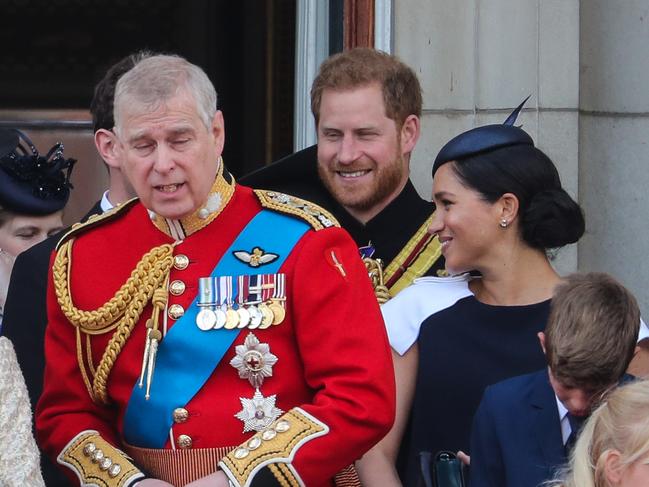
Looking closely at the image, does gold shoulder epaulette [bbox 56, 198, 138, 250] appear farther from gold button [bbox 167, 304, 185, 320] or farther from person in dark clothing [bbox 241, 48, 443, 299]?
person in dark clothing [bbox 241, 48, 443, 299]

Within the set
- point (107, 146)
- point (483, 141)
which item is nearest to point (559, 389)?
point (483, 141)

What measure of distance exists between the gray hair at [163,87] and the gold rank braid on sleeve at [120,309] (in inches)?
12.2

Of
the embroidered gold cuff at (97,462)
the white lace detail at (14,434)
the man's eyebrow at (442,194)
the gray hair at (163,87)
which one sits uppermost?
the gray hair at (163,87)

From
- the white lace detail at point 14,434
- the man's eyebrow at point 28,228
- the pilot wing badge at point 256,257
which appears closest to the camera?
the white lace detail at point 14,434

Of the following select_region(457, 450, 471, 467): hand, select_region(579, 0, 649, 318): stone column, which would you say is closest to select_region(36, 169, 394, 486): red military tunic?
select_region(457, 450, 471, 467): hand

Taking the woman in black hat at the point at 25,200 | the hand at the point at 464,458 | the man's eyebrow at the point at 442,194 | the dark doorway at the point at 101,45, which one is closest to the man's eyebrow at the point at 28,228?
the woman in black hat at the point at 25,200

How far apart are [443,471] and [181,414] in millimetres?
622

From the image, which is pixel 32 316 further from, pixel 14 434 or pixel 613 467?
pixel 613 467

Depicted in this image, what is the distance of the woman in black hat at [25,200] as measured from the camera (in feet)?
14.0

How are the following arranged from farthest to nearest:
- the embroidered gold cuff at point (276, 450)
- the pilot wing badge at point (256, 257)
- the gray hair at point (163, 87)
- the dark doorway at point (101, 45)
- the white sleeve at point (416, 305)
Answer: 1. the dark doorway at point (101, 45)
2. the white sleeve at point (416, 305)
3. the pilot wing badge at point (256, 257)
4. the gray hair at point (163, 87)
5. the embroidered gold cuff at point (276, 450)

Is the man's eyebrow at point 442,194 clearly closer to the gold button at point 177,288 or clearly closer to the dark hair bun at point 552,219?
the dark hair bun at point 552,219

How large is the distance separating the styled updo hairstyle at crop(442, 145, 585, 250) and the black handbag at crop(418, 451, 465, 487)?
59cm

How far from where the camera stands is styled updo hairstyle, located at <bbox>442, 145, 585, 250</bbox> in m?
3.87

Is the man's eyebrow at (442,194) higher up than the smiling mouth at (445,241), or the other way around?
the man's eyebrow at (442,194)
